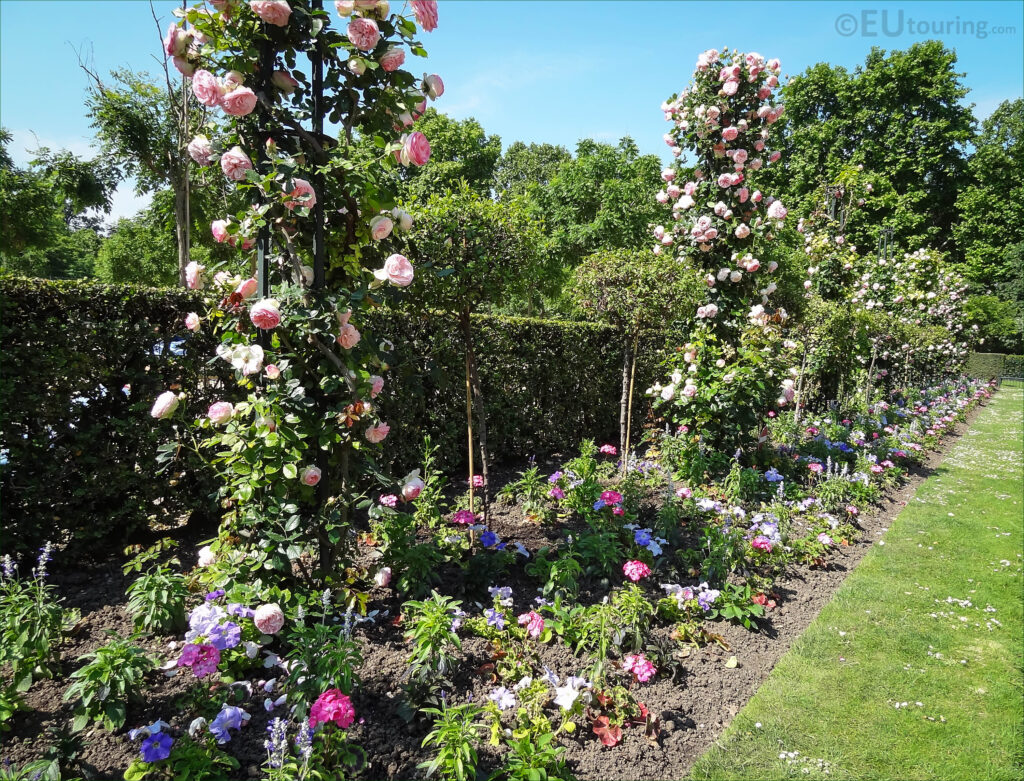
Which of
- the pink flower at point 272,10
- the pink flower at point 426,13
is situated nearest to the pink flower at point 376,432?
the pink flower at point 272,10

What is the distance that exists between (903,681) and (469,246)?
3.61 metres

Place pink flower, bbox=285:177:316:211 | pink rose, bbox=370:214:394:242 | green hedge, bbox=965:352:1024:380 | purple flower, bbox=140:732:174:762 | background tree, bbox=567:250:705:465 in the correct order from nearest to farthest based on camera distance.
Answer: purple flower, bbox=140:732:174:762 < pink flower, bbox=285:177:316:211 < pink rose, bbox=370:214:394:242 < background tree, bbox=567:250:705:465 < green hedge, bbox=965:352:1024:380

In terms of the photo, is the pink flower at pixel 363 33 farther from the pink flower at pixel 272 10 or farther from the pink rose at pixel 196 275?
the pink rose at pixel 196 275

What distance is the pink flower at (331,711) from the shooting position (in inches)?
71.6

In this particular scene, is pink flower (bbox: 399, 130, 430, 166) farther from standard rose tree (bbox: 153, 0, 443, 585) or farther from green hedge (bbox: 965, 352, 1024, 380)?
green hedge (bbox: 965, 352, 1024, 380)

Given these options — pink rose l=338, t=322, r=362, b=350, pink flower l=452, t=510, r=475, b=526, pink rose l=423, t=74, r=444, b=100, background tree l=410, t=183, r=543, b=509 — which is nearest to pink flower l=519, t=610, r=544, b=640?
pink flower l=452, t=510, r=475, b=526

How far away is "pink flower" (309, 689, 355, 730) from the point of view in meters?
1.82

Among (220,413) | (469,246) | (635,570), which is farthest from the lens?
(469,246)

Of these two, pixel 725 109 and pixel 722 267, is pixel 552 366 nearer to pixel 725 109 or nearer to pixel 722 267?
pixel 722 267

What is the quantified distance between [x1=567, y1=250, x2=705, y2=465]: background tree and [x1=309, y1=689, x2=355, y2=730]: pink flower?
156 inches

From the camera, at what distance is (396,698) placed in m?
2.32

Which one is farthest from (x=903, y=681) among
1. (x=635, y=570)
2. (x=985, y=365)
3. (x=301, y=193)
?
(x=985, y=365)

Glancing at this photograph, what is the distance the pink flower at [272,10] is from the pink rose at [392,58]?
0.41 metres

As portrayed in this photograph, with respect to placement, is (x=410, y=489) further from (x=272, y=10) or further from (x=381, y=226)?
(x=272, y=10)
